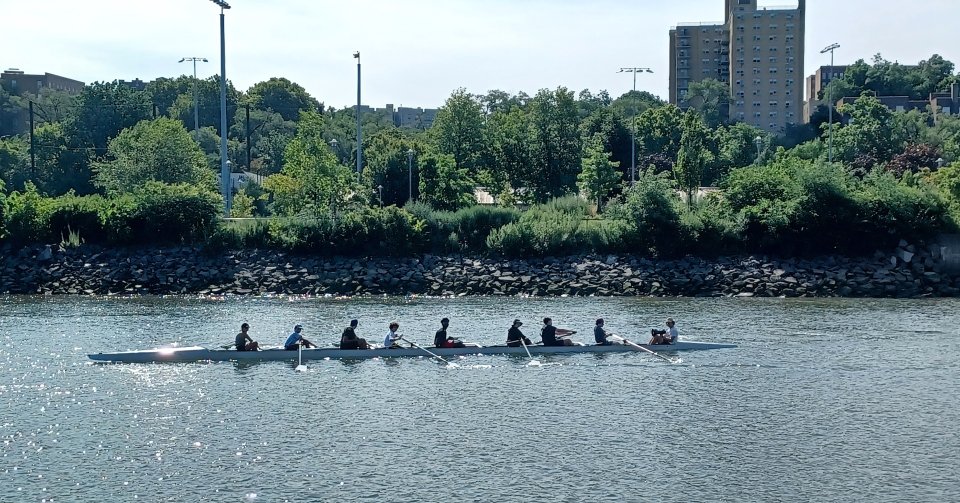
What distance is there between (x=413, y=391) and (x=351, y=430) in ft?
15.9

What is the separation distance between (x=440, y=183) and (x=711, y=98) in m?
105

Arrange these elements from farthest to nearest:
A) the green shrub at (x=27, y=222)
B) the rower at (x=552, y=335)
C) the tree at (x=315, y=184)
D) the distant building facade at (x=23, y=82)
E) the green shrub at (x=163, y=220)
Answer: the distant building facade at (x=23, y=82) → the tree at (x=315, y=184) → the green shrub at (x=27, y=222) → the green shrub at (x=163, y=220) → the rower at (x=552, y=335)

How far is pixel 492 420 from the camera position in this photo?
26844mm

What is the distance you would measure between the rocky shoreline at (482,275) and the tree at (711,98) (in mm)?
110055

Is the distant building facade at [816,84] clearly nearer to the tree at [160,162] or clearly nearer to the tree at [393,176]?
the tree at [393,176]

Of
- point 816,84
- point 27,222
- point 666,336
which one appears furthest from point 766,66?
point 666,336

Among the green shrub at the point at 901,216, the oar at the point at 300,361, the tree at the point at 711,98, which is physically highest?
the tree at the point at 711,98

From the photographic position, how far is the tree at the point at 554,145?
3246 inches

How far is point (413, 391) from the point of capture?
100ft

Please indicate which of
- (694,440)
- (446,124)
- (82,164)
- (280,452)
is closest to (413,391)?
Answer: (280,452)

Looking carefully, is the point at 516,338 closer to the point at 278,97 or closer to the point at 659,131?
the point at 659,131

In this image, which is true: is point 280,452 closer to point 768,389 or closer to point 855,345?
point 768,389

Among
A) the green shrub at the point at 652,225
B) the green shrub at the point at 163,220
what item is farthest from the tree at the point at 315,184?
the green shrub at the point at 652,225

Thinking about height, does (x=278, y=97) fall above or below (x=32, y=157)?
above
